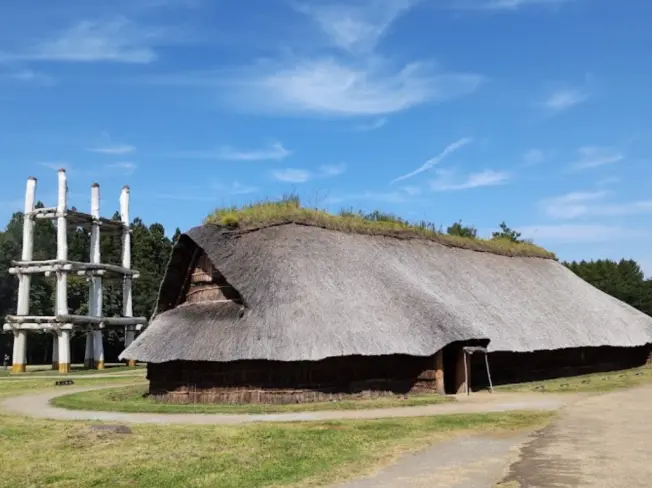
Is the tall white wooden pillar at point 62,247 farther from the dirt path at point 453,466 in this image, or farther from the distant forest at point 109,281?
the dirt path at point 453,466

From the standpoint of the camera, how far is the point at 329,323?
22.9 m

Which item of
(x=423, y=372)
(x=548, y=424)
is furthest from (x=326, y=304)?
(x=548, y=424)

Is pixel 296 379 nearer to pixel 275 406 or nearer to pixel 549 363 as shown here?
A: pixel 275 406

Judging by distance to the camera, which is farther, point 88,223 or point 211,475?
point 88,223

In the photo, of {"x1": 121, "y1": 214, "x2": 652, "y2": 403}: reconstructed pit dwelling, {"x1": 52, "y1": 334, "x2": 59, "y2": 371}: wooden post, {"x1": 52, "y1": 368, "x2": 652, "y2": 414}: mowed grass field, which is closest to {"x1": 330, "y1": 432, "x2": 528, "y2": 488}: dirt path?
{"x1": 52, "y1": 368, "x2": 652, "y2": 414}: mowed grass field

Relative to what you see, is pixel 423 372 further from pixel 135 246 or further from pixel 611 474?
pixel 135 246

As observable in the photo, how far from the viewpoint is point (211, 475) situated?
1114cm

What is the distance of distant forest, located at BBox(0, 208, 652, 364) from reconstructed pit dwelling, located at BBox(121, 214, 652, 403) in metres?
39.2

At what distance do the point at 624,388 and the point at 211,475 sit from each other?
66.0 feet

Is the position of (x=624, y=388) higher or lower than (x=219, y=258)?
lower

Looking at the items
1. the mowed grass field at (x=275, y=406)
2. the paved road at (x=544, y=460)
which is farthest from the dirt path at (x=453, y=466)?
the mowed grass field at (x=275, y=406)

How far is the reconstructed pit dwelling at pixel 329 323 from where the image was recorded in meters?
22.5

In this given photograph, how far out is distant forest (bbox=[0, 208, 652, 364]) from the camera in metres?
73.8

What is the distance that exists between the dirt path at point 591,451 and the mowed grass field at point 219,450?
4.27ft
